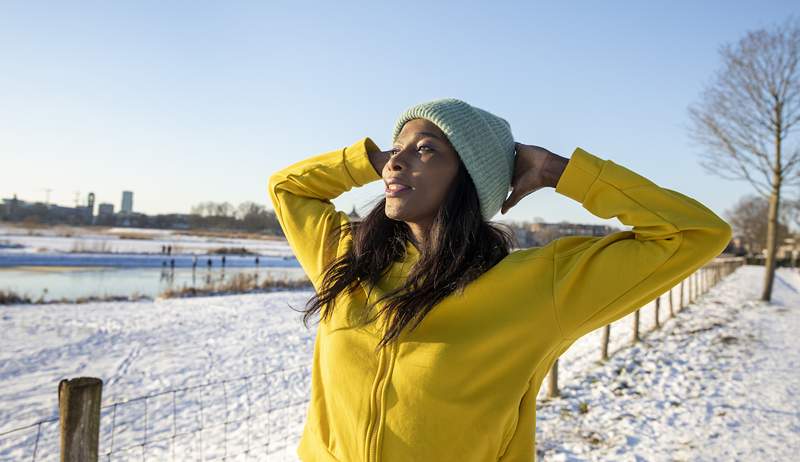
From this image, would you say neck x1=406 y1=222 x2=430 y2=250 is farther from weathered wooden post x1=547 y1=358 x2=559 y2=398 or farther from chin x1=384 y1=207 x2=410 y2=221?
weathered wooden post x1=547 y1=358 x2=559 y2=398

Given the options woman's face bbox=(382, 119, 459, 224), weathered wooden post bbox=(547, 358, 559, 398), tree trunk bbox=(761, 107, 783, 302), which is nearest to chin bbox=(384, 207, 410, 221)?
woman's face bbox=(382, 119, 459, 224)

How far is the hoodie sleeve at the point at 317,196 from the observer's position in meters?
1.95

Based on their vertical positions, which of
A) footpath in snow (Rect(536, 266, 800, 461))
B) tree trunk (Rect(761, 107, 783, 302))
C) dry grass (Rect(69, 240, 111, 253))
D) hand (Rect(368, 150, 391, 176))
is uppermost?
tree trunk (Rect(761, 107, 783, 302))

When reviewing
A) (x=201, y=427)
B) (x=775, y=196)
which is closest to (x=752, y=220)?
(x=775, y=196)

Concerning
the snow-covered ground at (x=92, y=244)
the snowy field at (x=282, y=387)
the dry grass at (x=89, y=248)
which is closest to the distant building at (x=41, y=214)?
the snow-covered ground at (x=92, y=244)

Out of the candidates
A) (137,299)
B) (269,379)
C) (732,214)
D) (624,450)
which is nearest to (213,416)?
(269,379)

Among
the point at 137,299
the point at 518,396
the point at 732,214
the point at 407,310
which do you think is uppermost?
the point at 732,214

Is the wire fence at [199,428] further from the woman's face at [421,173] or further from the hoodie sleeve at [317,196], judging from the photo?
the woman's face at [421,173]

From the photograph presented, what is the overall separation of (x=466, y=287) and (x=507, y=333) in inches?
7.4

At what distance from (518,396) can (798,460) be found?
15.7ft

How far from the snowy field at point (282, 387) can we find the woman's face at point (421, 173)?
2712mm

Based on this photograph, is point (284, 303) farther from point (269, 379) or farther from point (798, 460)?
point (798, 460)

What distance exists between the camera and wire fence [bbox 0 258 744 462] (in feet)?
16.5

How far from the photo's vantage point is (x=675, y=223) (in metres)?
1.46
